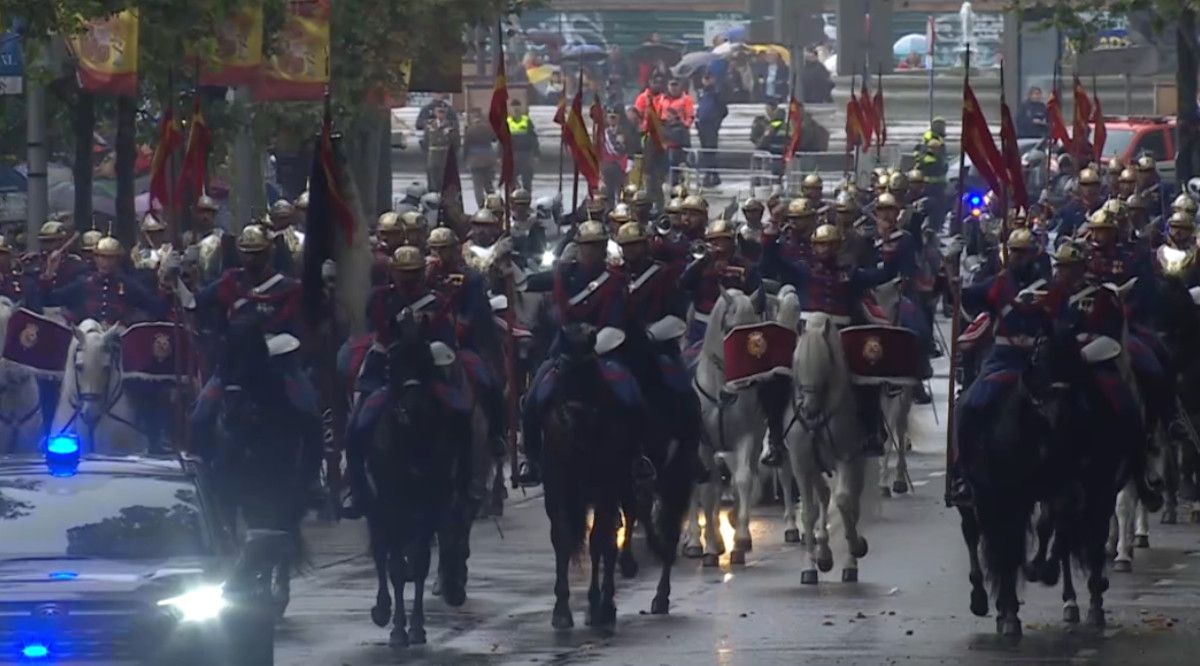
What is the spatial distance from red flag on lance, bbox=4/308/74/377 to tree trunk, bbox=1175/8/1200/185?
17.6 metres

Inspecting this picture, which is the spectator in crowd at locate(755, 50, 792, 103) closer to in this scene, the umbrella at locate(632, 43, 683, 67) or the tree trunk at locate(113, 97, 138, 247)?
the umbrella at locate(632, 43, 683, 67)

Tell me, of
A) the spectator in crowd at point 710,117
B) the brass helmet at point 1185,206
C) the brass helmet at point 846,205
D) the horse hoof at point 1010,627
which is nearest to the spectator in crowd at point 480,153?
the spectator in crowd at point 710,117

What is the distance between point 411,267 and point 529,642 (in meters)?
2.19

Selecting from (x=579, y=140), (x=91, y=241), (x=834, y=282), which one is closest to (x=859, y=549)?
(x=834, y=282)

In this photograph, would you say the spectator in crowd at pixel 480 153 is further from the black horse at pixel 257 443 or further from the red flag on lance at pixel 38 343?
the black horse at pixel 257 443

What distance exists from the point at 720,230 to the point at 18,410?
4.97m

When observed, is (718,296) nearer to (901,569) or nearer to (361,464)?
(901,569)

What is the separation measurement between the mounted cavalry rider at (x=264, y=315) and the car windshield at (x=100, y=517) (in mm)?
3541

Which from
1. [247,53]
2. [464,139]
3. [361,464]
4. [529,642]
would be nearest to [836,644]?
[529,642]

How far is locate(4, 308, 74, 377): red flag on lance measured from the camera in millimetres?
22188

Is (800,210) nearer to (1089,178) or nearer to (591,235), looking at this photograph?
(591,235)

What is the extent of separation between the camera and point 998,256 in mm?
22844

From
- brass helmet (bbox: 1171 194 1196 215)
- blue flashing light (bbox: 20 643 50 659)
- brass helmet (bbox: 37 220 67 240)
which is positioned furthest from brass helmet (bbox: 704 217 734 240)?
blue flashing light (bbox: 20 643 50 659)

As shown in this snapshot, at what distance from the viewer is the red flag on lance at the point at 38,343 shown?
22.2 meters
